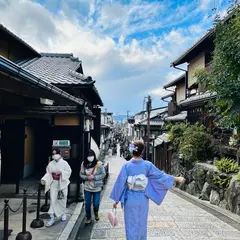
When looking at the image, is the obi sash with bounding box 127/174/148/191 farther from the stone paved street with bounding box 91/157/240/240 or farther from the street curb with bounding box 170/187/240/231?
the street curb with bounding box 170/187/240/231

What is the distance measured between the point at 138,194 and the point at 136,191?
0.06 meters

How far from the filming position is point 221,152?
398 inches

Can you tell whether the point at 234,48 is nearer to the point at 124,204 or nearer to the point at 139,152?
the point at 139,152

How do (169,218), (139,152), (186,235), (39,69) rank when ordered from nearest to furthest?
(139,152) → (186,235) → (169,218) → (39,69)

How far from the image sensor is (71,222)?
5.85 m

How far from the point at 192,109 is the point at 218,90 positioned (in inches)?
395

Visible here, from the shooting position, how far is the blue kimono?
4191 mm

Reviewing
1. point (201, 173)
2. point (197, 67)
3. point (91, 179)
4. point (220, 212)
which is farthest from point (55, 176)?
point (197, 67)

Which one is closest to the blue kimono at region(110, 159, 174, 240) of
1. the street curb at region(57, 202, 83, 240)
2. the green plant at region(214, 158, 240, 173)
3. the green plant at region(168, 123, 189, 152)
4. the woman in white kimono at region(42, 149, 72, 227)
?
the street curb at region(57, 202, 83, 240)

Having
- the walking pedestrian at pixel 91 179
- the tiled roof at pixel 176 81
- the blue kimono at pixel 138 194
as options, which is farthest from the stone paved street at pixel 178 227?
the tiled roof at pixel 176 81

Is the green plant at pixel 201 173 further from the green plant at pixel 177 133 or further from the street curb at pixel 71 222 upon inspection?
the street curb at pixel 71 222

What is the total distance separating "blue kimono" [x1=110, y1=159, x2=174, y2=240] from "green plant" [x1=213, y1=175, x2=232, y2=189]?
4.50m

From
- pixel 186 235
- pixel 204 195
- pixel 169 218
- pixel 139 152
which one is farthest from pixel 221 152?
pixel 139 152

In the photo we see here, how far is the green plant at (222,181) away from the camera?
7942 millimetres
